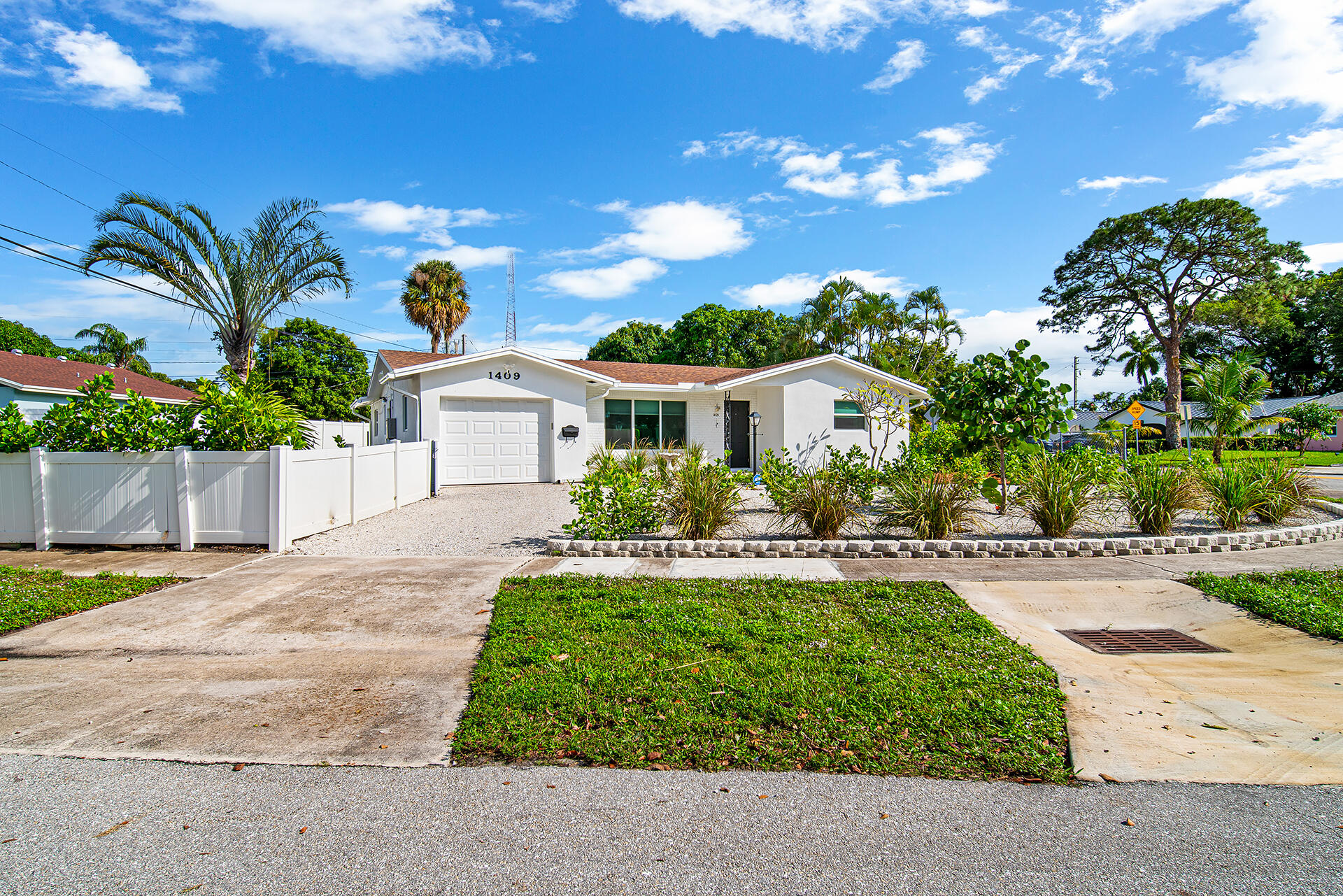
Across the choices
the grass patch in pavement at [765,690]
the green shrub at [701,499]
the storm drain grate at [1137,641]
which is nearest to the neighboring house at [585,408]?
the green shrub at [701,499]

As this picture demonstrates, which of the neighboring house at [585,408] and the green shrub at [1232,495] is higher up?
the neighboring house at [585,408]

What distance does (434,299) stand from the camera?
30781 mm

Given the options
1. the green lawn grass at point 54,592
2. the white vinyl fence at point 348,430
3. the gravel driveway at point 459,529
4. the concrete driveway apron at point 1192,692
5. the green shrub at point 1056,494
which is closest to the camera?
the concrete driveway apron at point 1192,692

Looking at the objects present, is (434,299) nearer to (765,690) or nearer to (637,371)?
(637,371)

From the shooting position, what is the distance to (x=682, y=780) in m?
3.04

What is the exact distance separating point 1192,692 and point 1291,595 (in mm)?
3032

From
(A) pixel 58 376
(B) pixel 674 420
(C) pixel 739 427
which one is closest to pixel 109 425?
(B) pixel 674 420

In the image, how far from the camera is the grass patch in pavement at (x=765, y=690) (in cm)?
326

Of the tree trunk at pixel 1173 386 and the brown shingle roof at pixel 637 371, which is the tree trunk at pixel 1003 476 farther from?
the tree trunk at pixel 1173 386

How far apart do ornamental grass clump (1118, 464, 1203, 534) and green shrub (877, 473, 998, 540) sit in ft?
6.72

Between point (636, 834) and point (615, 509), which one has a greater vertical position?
point (615, 509)

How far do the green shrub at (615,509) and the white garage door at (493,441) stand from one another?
7580mm

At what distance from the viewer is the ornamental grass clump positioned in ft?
28.9

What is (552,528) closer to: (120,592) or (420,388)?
(120,592)
